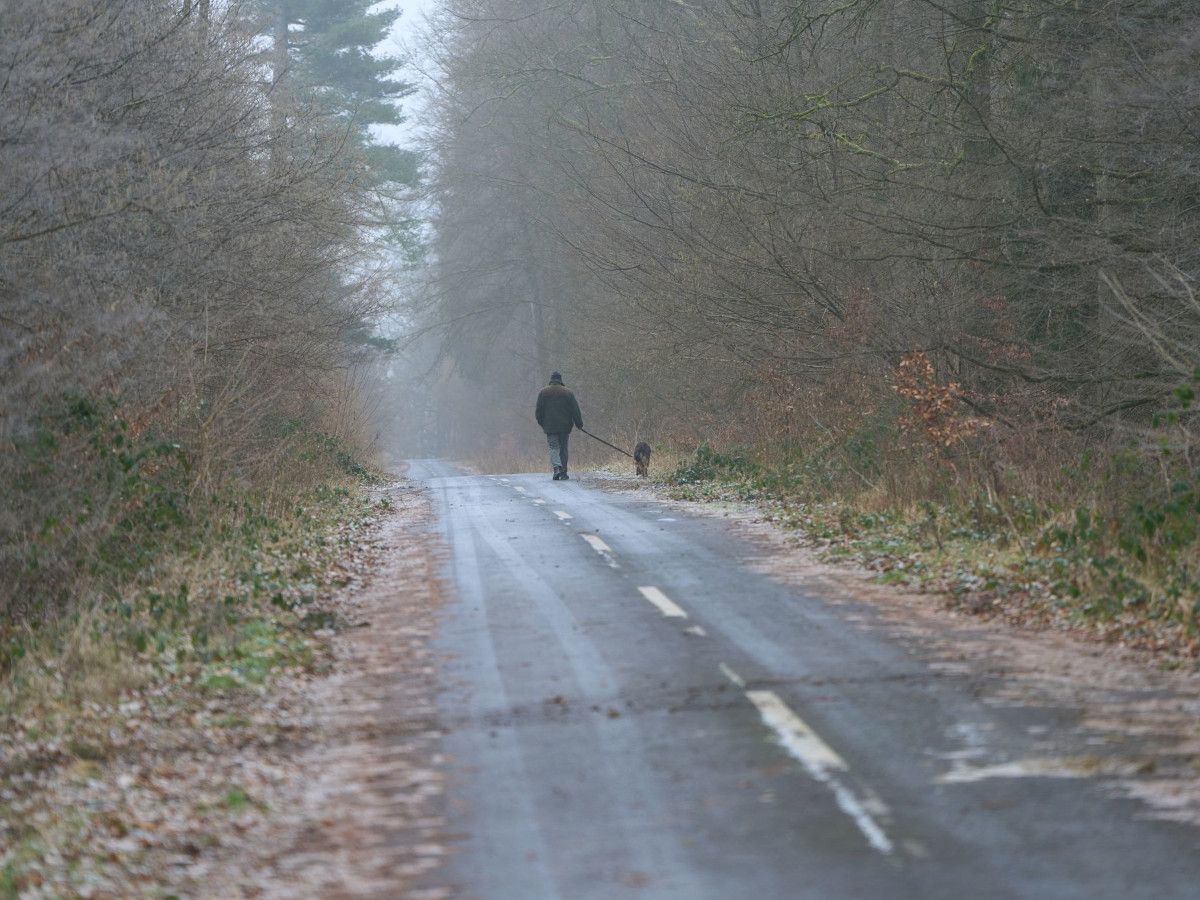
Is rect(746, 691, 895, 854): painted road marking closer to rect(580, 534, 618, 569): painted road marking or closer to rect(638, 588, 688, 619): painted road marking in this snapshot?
rect(638, 588, 688, 619): painted road marking

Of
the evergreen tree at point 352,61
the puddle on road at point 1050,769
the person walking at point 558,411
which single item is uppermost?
the evergreen tree at point 352,61

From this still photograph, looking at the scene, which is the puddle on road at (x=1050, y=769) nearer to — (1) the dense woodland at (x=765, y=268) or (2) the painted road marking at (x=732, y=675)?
(2) the painted road marking at (x=732, y=675)

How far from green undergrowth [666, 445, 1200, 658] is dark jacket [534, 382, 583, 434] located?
36.6ft

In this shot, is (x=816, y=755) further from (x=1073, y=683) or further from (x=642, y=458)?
(x=642, y=458)

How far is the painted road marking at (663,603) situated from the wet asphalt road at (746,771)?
0.05 meters

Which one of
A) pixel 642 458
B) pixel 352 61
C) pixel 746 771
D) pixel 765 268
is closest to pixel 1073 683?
pixel 746 771

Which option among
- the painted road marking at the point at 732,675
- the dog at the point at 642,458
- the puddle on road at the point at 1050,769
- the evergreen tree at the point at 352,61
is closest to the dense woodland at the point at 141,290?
the painted road marking at the point at 732,675

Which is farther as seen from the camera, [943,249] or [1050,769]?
[943,249]

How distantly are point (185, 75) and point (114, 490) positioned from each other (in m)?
6.28

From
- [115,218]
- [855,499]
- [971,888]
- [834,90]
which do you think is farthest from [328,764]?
[834,90]

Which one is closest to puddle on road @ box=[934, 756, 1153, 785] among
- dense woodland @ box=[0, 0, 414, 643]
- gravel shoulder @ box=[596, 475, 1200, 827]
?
gravel shoulder @ box=[596, 475, 1200, 827]

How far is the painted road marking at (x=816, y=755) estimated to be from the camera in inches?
210

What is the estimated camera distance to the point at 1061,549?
11.2 metres

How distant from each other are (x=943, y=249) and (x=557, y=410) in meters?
11.7
